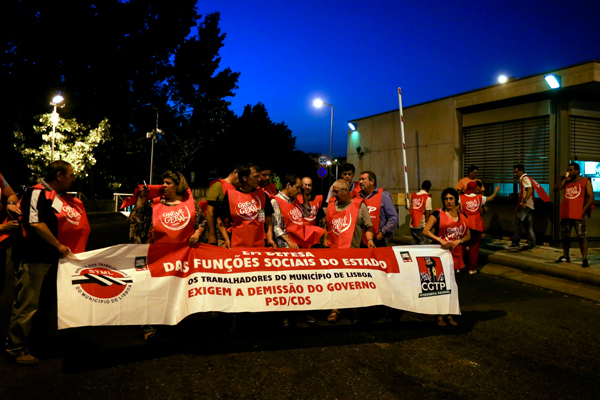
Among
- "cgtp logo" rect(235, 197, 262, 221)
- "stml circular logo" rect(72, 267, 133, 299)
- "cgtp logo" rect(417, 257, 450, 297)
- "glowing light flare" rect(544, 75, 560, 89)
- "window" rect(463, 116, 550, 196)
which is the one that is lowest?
"cgtp logo" rect(417, 257, 450, 297)

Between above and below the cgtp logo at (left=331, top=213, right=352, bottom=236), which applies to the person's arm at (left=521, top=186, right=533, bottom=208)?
above

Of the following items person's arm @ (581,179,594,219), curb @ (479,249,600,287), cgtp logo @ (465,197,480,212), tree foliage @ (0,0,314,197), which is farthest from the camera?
tree foliage @ (0,0,314,197)

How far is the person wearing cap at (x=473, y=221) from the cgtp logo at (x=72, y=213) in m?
6.69

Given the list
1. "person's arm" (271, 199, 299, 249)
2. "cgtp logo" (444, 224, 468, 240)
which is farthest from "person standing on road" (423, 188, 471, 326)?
"person's arm" (271, 199, 299, 249)

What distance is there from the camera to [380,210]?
663cm

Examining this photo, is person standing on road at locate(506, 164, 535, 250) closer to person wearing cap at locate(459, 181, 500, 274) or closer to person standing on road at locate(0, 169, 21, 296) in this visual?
person wearing cap at locate(459, 181, 500, 274)

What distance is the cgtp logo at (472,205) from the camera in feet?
31.7

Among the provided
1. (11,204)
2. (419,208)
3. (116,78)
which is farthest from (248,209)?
(116,78)

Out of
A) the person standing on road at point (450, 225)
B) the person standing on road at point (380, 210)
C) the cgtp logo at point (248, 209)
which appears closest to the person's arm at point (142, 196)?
the cgtp logo at point (248, 209)

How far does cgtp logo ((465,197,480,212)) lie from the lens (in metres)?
9.65

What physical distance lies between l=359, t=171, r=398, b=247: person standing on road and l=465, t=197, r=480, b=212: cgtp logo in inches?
145

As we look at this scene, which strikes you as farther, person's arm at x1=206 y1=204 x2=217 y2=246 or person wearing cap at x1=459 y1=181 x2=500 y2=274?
person wearing cap at x1=459 y1=181 x2=500 y2=274

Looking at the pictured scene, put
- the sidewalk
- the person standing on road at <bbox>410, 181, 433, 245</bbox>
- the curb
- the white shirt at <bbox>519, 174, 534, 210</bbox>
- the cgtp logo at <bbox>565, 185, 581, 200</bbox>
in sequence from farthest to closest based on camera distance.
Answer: the white shirt at <bbox>519, 174, 534, 210</bbox>, the person standing on road at <bbox>410, 181, 433, 245</bbox>, the cgtp logo at <bbox>565, 185, 581, 200</bbox>, the sidewalk, the curb

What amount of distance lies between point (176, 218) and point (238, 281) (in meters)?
1.00
